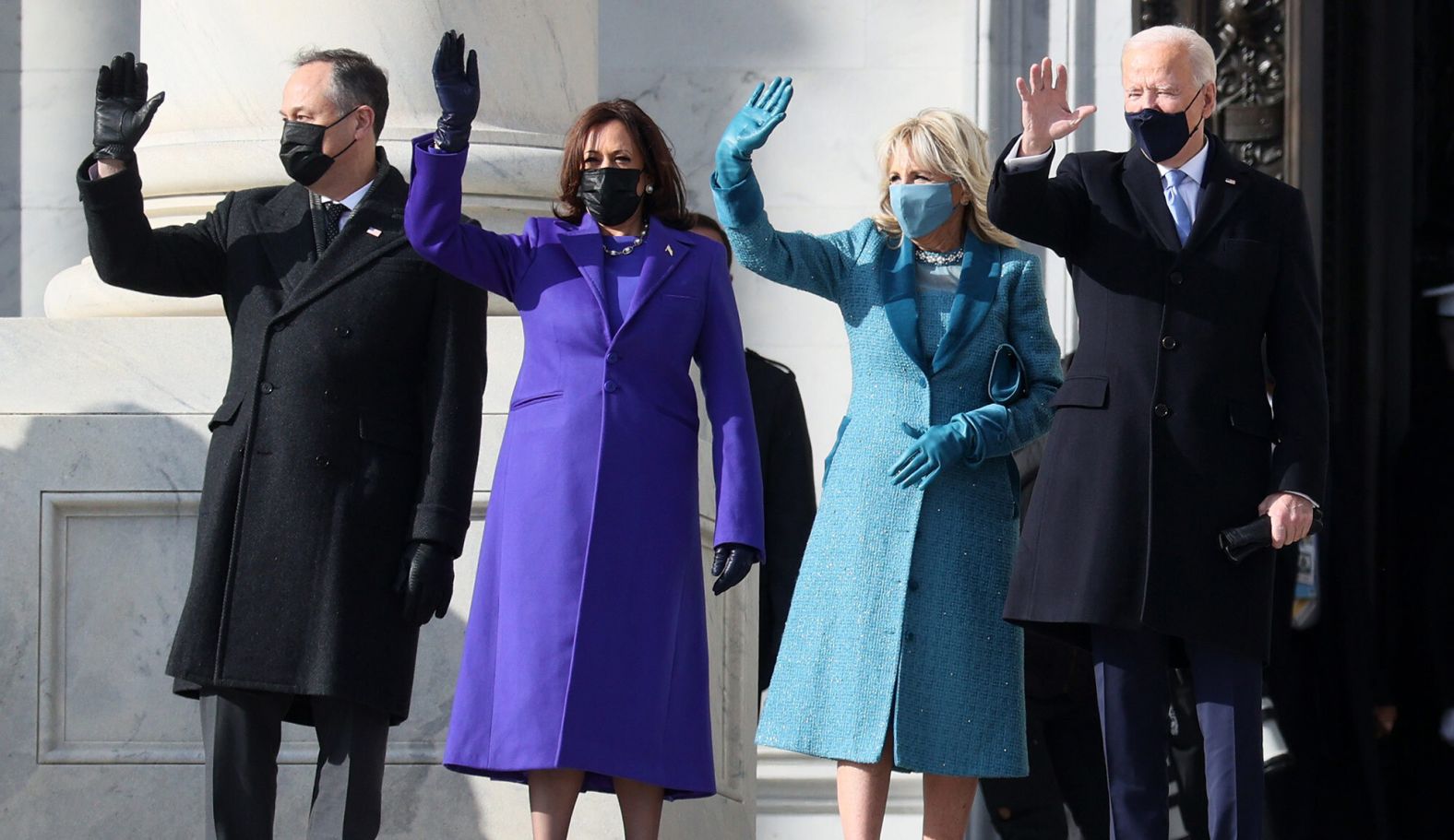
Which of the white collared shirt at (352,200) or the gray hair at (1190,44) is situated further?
the white collared shirt at (352,200)

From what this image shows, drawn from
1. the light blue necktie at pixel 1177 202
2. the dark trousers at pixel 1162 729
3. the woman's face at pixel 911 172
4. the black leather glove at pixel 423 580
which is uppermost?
the woman's face at pixel 911 172

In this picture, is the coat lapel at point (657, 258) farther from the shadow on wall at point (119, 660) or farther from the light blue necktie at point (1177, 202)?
the shadow on wall at point (119, 660)

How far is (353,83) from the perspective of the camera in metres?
5.41

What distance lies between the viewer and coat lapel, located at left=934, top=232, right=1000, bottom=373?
562 cm

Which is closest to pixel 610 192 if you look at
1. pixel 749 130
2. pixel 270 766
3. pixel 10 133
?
pixel 749 130

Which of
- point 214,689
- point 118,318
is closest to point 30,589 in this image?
point 118,318

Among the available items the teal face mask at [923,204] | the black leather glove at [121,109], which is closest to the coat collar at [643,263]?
the teal face mask at [923,204]

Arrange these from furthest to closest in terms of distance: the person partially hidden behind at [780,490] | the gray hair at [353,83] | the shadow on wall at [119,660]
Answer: the person partially hidden behind at [780,490]
the shadow on wall at [119,660]
the gray hair at [353,83]

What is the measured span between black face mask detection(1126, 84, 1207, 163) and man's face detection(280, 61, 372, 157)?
1637mm

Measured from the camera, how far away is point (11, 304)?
916cm

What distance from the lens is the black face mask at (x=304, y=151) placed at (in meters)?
5.31

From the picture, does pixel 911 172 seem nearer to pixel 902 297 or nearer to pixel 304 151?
pixel 902 297

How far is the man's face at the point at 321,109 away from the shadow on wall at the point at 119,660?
4.01ft

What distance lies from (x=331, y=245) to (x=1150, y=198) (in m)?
1.73
